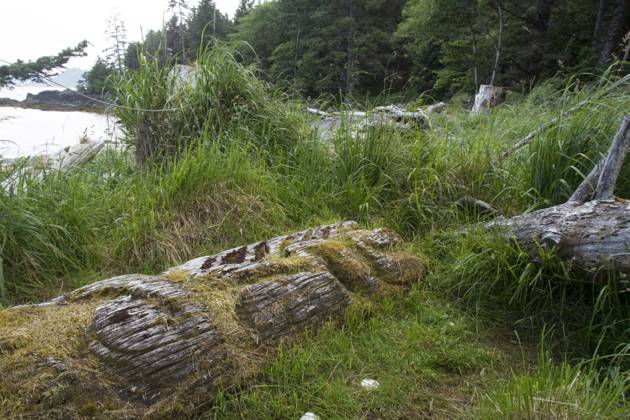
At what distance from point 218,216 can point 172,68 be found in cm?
198

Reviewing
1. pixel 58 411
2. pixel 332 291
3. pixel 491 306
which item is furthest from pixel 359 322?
pixel 58 411

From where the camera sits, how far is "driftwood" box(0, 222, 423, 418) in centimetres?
167

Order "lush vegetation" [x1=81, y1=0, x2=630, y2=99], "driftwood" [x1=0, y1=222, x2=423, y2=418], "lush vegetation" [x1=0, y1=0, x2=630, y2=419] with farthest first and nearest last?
"lush vegetation" [x1=81, y1=0, x2=630, y2=99]
"lush vegetation" [x1=0, y1=0, x2=630, y2=419]
"driftwood" [x1=0, y1=222, x2=423, y2=418]

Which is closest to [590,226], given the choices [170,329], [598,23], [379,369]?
[379,369]

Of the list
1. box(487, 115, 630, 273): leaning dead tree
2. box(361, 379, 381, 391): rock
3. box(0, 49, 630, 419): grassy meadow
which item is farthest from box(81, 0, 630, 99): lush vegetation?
box(361, 379, 381, 391): rock

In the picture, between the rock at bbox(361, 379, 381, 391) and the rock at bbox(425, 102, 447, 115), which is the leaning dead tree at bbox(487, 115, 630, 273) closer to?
the rock at bbox(361, 379, 381, 391)

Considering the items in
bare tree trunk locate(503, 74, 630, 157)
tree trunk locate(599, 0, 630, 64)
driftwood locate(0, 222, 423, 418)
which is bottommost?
driftwood locate(0, 222, 423, 418)

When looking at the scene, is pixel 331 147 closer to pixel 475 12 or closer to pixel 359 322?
pixel 359 322

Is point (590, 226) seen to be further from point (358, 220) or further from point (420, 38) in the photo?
point (420, 38)

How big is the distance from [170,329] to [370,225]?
2.11m

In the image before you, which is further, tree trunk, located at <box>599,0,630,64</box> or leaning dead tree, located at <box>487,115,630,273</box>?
tree trunk, located at <box>599,0,630,64</box>

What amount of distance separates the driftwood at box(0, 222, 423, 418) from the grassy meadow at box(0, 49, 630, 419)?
130 millimetres

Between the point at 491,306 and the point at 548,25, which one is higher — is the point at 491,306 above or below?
below

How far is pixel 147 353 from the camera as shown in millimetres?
1835
